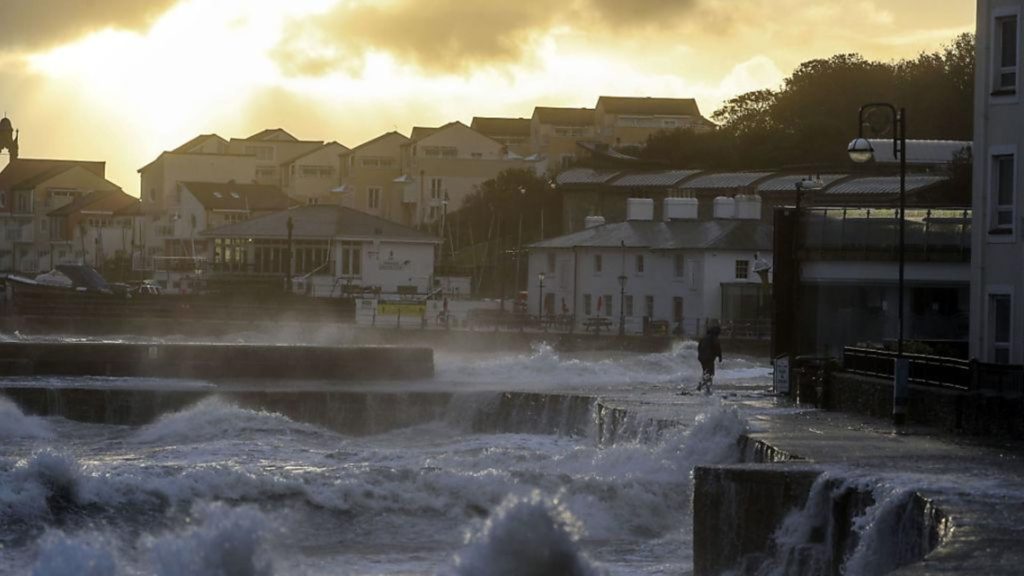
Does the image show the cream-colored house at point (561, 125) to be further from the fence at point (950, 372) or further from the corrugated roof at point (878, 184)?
the fence at point (950, 372)

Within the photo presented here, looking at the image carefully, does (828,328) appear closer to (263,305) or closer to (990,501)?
(990,501)

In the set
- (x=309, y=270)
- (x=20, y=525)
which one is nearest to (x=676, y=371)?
(x=20, y=525)

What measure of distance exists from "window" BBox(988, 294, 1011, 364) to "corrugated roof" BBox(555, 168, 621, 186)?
74548 mm

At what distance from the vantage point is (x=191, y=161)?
486 ft

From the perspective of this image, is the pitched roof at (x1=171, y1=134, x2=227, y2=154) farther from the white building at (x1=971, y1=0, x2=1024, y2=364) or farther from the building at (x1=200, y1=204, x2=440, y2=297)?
the white building at (x1=971, y1=0, x2=1024, y2=364)

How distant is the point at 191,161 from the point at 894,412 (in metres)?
123

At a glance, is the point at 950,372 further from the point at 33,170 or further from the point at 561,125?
the point at 33,170

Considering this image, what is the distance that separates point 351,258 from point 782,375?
61521mm

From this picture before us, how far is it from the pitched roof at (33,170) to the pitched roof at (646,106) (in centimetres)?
4635

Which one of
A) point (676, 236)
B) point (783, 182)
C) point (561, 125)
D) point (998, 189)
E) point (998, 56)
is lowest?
point (998, 189)

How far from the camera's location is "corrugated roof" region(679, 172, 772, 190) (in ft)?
317

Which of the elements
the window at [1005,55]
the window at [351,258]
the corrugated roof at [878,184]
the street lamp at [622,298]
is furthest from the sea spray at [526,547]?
the window at [351,258]

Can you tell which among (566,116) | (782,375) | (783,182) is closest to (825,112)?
(783,182)

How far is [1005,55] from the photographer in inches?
1275
